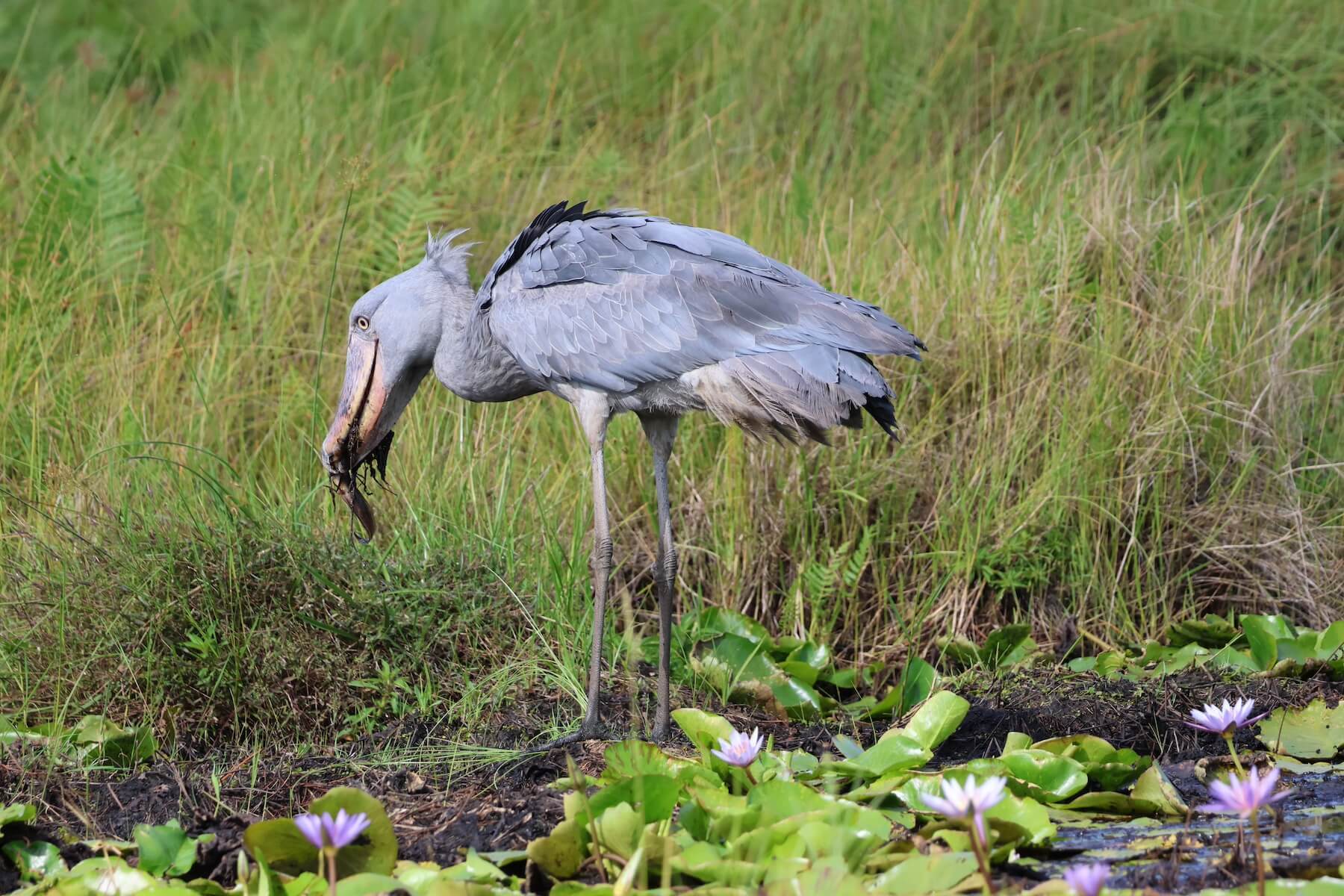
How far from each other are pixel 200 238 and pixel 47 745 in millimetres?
2877

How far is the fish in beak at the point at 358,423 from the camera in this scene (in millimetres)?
4477

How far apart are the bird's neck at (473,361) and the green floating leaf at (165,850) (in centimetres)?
169

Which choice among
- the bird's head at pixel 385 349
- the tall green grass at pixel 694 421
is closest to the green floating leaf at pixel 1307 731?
the tall green grass at pixel 694 421

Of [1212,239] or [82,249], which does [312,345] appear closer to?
[82,249]

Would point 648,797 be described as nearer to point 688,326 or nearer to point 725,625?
point 688,326

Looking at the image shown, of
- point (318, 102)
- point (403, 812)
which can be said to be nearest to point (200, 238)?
A: point (318, 102)

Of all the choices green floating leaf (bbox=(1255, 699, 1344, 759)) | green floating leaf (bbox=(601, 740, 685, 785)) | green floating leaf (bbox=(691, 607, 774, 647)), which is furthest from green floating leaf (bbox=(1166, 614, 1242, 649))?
green floating leaf (bbox=(601, 740, 685, 785))

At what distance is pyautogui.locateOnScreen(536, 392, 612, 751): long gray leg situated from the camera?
4.01 metres

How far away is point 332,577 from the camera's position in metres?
4.15

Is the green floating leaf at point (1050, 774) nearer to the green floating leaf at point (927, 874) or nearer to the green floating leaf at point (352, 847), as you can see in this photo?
the green floating leaf at point (927, 874)

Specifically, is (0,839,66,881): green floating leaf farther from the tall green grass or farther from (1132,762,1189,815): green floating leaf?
(1132,762,1189,815): green floating leaf

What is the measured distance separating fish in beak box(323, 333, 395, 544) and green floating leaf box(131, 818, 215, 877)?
154 centimetres

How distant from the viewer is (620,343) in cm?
405

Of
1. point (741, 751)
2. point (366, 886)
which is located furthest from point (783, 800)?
point (366, 886)
